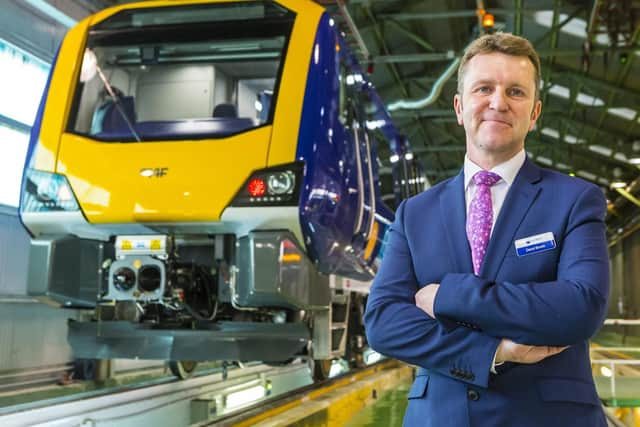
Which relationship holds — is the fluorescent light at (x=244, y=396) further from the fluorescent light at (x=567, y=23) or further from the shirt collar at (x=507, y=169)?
the fluorescent light at (x=567, y=23)

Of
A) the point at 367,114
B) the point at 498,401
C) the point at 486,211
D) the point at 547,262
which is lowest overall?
the point at 498,401

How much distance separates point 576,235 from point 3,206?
21.7 ft

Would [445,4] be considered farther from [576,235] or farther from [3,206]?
[576,235]

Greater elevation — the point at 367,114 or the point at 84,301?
the point at 367,114

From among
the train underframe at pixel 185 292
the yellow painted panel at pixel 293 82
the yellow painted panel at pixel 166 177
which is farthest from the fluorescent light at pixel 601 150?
the yellow painted panel at pixel 166 177

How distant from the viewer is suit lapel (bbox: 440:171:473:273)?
154 cm

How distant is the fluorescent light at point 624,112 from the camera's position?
52.0ft

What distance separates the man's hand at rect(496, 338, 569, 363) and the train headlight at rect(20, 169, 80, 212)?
11.6 ft

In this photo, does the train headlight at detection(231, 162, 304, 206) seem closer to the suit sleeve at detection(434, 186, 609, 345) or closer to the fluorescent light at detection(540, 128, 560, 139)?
the suit sleeve at detection(434, 186, 609, 345)

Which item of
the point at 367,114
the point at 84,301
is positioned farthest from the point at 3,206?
the point at 367,114

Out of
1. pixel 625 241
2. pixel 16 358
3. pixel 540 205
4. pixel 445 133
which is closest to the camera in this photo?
pixel 540 205

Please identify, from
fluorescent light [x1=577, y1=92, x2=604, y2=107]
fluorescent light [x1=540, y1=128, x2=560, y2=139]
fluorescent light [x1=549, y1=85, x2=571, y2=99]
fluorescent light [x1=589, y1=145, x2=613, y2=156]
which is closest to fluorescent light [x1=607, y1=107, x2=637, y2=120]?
fluorescent light [x1=577, y1=92, x2=604, y2=107]

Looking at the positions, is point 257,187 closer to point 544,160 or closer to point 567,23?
point 567,23

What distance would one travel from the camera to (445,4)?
11.9 metres
